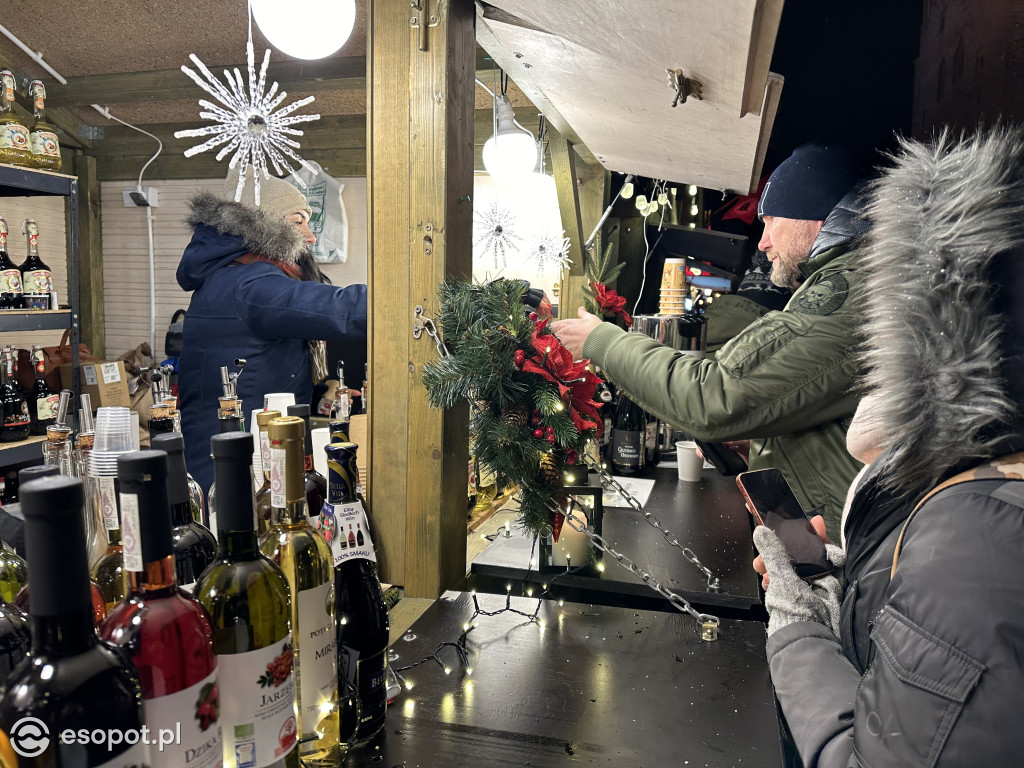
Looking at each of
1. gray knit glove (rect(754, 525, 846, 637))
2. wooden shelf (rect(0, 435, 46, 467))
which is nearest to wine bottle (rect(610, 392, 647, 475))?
gray knit glove (rect(754, 525, 846, 637))

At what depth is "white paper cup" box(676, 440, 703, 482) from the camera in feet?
8.43

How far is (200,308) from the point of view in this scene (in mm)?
2236

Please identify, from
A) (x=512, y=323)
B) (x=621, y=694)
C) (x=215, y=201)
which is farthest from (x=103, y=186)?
(x=621, y=694)

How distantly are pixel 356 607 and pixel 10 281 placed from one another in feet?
10.1

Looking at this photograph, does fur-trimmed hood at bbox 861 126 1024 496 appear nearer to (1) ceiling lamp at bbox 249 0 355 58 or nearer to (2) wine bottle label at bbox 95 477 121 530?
(2) wine bottle label at bbox 95 477 121 530

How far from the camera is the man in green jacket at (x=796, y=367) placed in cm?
146

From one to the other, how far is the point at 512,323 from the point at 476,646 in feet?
1.89

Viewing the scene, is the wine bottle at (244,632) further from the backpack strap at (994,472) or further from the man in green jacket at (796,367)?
the man in green jacket at (796,367)

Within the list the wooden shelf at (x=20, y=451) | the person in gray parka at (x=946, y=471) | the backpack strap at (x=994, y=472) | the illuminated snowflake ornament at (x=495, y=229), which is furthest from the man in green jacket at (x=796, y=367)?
the wooden shelf at (x=20, y=451)

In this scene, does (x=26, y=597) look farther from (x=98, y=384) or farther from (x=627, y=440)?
(x=98, y=384)

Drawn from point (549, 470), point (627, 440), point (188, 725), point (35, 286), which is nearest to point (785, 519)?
point (549, 470)

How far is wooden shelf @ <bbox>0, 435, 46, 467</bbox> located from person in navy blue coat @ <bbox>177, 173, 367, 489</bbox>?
117cm

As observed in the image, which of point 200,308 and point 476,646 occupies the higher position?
point 200,308

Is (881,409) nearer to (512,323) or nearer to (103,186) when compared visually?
(512,323)
